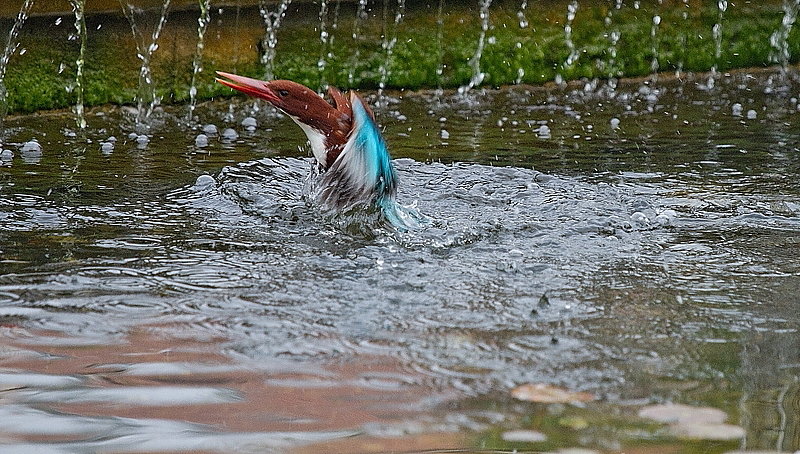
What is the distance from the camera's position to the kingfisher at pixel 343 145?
3826 millimetres

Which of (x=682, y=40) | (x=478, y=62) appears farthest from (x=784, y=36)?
(x=478, y=62)

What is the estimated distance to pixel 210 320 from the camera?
110 inches

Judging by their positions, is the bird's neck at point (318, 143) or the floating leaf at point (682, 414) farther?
the bird's neck at point (318, 143)

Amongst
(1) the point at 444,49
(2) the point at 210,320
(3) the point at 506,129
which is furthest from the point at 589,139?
(2) the point at 210,320

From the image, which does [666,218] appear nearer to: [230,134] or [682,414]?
[682,414]

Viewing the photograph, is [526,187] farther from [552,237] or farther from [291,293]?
[291,293]

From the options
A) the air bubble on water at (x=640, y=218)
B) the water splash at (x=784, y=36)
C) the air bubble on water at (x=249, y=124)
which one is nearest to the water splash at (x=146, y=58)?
the air bubble on water at (x=249, y=124)

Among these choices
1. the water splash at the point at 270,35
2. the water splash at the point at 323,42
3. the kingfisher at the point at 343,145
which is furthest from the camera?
the water splash at the point at 323,42

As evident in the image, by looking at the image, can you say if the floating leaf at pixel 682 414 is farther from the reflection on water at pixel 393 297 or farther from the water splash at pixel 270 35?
the water splash at pixel 270 35

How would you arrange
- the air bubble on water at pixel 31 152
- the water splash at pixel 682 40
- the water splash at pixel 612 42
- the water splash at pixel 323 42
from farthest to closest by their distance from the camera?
the water splash at pixel 682 40 → the water splash at pixel 612 42 → the water splash at pixel 323 42 → the air bubble on water at pixel 31 152

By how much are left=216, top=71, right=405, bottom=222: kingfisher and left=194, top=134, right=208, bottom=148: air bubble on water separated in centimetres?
121

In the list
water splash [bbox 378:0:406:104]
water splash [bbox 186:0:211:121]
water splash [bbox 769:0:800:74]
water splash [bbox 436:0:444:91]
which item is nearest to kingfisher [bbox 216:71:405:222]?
water splash [bbox 186:0:211:121]

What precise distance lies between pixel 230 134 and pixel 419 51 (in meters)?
1.89

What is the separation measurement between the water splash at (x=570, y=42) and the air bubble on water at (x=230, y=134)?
102 inches
